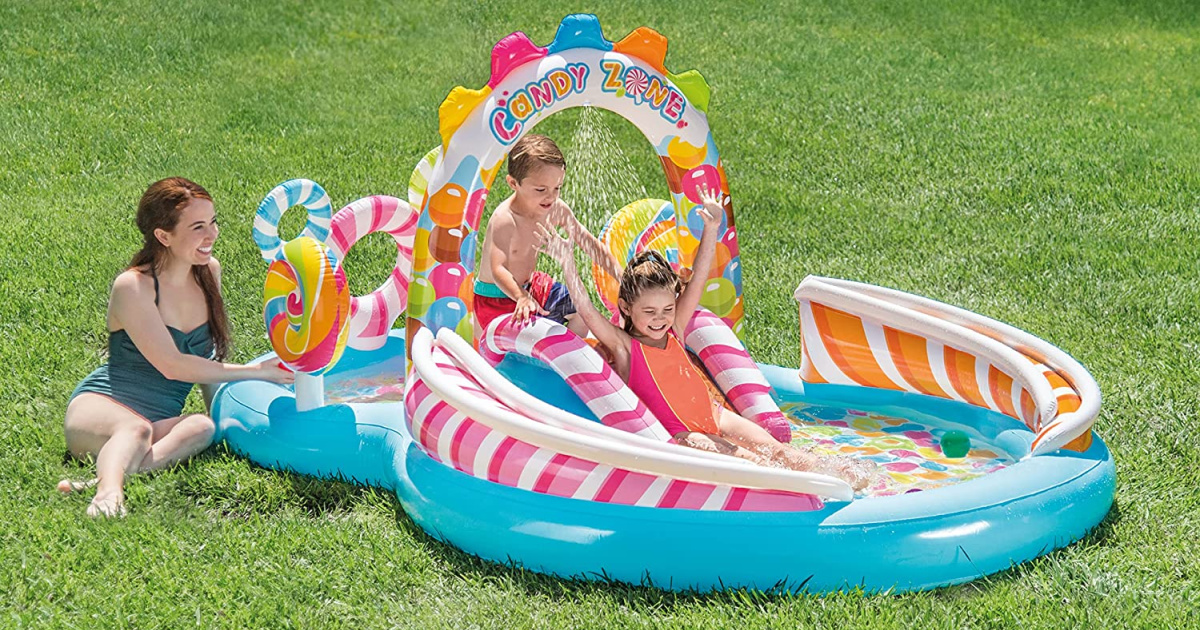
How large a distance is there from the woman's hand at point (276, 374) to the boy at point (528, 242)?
78cm

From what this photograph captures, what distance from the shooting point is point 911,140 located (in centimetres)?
1089

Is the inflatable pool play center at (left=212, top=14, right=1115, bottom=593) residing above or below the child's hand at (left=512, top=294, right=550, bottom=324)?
below

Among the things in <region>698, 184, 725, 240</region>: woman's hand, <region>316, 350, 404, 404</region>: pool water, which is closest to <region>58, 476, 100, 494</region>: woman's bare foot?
<region>316, 350, 404, 404</region>: pool water

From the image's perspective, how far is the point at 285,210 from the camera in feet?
19.2

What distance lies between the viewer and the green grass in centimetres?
413

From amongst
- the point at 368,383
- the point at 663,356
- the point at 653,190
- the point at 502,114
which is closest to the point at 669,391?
the point at 663,356

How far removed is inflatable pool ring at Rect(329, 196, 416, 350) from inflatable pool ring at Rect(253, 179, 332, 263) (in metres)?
0.07

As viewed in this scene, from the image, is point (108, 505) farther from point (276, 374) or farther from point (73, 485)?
point (276, 374)

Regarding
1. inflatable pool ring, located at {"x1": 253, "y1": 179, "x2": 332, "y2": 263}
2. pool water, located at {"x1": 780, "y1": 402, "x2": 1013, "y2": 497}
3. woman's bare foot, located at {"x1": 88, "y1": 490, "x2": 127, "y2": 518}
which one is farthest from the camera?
inflatable pool ring, located at {"x1": 253, "y1": 179, "x2": 332, "y2": 263}

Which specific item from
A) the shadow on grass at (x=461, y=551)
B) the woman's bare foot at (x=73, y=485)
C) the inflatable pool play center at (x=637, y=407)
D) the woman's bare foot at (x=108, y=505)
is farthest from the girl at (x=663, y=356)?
the woman's bare foot at (x=73, y=485)

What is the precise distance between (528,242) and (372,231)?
3.14ft

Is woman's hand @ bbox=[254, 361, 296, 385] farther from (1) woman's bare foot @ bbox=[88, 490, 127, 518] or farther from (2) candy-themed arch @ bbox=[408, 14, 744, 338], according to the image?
(1) woman's bare foot @ bbox=[88, 490, 127, 518]

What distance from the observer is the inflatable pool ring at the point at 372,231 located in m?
5.86

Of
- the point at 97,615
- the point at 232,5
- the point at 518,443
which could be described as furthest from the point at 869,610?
the point at 232,5
